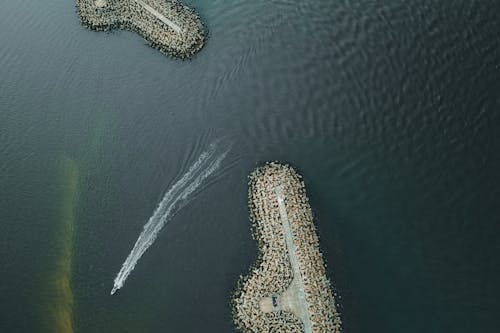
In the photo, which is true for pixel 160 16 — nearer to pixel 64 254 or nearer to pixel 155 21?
pixel 155 21

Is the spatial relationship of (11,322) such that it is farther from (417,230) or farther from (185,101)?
(417,230)

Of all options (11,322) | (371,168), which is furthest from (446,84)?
(11,322)

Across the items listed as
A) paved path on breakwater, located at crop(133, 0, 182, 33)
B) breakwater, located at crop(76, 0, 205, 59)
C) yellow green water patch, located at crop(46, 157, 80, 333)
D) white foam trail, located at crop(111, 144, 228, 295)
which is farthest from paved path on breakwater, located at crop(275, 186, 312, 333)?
paved path on breakwater, located at crop(133, 0, 182, 33)

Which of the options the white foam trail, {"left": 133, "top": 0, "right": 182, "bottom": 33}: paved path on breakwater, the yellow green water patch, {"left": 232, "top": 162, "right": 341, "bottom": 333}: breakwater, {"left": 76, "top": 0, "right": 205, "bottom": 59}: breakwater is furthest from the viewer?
{"left": 133, "top": 0, "right": 182, "bottom": 33}: paved path on breakwater

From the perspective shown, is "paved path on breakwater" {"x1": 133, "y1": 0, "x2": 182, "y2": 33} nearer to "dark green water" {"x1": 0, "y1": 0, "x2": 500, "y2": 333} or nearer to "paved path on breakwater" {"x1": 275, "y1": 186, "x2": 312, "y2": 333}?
"dark green water" {"x1": 0, "y1": 0, "x2": 500, "y2": 333}

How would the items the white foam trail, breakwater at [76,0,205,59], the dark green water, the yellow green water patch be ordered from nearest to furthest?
1. the dark green water
2. the yellow green water patch
3. the white foam trail
4. breakwater at [76,0,205,59]

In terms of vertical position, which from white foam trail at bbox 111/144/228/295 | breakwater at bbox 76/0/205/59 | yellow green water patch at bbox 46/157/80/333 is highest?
breakwater at bbox 76/0/205/59

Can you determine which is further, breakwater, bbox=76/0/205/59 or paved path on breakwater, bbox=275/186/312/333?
breakwater, bbox=76/0/205/59

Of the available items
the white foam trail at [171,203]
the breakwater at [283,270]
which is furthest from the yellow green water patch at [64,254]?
the breakwater at [283,270]
